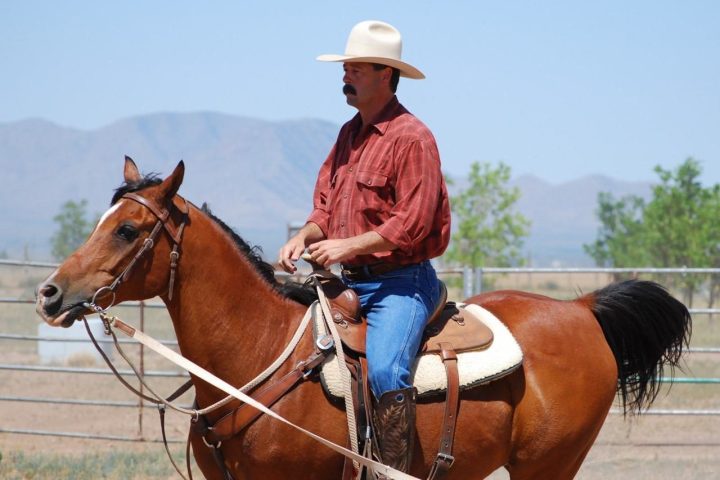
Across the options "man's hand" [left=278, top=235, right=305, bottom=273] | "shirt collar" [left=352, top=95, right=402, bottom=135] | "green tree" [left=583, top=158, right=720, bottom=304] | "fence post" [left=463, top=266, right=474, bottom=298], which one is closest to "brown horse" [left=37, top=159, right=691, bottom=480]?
"man's hand" [left=278, top=235, right=305, bottom=273]

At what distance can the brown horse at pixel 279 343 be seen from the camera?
12.4 ft

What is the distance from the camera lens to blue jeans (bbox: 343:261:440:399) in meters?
3.94

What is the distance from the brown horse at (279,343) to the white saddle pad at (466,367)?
0.08m

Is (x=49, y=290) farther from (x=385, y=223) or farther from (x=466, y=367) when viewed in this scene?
(x=466, y=367)

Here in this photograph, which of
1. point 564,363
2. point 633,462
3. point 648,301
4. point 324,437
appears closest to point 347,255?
point 324,437

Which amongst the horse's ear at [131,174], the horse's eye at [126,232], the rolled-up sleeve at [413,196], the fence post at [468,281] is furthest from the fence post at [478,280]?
the horse's eye at [126,232]

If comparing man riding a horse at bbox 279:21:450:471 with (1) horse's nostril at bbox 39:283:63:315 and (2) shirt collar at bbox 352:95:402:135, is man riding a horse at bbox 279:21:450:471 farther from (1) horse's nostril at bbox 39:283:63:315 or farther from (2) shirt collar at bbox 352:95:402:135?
(1) horse's nostril at bbox 39:283:63:315

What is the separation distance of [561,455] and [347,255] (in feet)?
4.92

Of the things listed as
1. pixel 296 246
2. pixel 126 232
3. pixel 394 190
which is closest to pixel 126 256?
pixel 126 232

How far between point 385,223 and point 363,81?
66 cm

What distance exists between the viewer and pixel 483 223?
1780 inches

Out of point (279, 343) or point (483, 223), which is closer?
point (279, 343)

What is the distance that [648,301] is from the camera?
16.3ft

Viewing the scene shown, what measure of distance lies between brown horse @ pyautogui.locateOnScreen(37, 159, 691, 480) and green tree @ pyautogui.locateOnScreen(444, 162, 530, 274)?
34.3 metres
